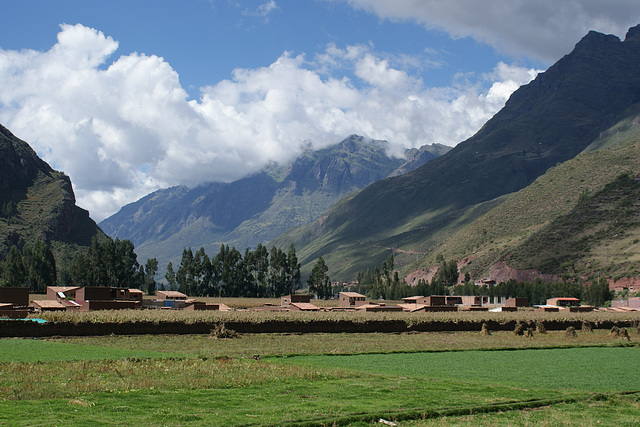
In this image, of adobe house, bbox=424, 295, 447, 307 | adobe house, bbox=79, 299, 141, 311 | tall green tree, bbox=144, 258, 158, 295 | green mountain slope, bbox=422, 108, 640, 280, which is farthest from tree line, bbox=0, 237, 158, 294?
green mountain slope, bbox=422, 108, 640, 280

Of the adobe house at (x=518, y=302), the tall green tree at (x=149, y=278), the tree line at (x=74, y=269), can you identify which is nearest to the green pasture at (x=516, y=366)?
the adobe house at (x=518, y=302)

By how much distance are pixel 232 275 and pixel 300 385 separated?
95.7 meters

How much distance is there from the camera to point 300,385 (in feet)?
83.7

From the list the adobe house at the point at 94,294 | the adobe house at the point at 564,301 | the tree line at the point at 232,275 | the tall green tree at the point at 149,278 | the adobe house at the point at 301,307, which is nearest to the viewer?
the adobe house at the point at 94,294

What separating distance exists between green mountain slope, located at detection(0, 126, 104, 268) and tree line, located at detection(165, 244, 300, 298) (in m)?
33.9

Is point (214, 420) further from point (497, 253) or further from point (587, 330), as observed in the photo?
point (497, 253)

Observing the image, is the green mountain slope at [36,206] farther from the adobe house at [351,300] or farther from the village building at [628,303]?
the village building at [628,303]

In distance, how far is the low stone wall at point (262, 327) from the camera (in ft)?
149

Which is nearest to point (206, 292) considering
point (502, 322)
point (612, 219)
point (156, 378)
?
point (502, 322)

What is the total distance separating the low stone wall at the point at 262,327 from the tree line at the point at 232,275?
2167 inches

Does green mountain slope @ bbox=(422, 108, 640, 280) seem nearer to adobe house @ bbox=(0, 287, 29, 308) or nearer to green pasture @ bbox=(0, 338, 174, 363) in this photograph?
adobe house @ bbox=(0, 287, 29, 308)

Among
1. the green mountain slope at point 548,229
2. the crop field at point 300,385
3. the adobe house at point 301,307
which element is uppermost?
the green mountain slope at point 548,229

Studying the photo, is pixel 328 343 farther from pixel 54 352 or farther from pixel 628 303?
pixel 628 303

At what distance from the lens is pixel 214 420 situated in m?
18.0
